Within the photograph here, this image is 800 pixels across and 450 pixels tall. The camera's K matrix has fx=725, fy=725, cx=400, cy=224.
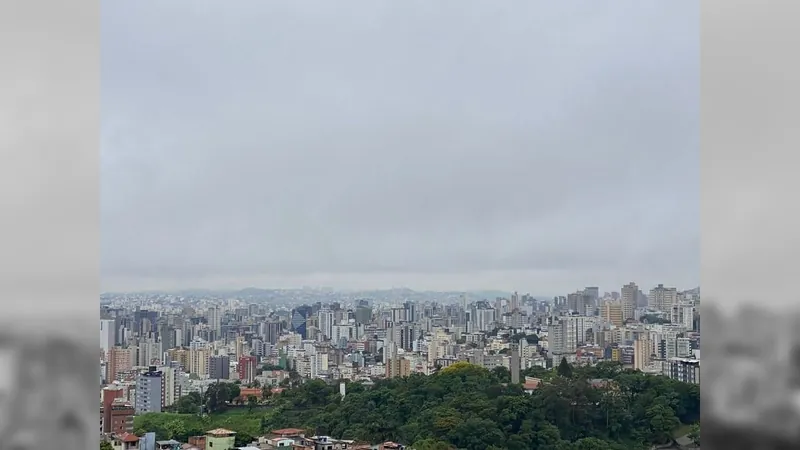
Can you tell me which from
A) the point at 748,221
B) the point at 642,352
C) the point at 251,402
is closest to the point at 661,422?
the point at 642,352

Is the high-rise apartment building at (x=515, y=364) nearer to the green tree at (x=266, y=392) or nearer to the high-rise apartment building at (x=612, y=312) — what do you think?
the high-rise apartment building at (x=612, y=312)

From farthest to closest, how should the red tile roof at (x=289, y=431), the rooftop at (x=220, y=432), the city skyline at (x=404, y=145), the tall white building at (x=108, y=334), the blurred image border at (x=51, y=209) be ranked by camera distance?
1. the red tile roof at (x=289, y=431)
2. the rooftop at (x=220, y=432)
3. the city skyline at (x=404, y=145)
4. the tall white building at (x=108, y=334)
5. the blurred image border at (x=51, y=209)

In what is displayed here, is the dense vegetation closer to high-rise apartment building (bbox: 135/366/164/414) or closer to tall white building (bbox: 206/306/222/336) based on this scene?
high-rise apartment building (bbox: 135/366/164/414)

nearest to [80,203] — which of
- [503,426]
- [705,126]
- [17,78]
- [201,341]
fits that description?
[17,78]

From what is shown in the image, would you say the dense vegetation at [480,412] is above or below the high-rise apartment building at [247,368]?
below

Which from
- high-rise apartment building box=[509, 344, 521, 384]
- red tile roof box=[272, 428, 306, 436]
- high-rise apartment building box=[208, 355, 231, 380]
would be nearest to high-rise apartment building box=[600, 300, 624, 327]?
high-rise apartment building box=[509, 344, 521, 384]

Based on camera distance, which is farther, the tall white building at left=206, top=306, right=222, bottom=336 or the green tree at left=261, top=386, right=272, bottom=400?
the green tree at left=261, top=386, right=272, bottom=400

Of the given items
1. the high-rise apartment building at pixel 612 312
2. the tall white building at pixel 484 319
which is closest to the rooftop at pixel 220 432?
the tall white building at pixel 484 319

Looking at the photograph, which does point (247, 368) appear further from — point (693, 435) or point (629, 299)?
point (693, 435)
